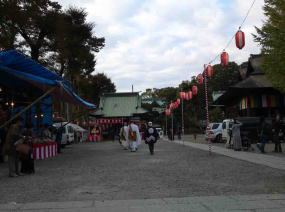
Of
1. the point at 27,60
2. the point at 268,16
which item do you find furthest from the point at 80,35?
the point at 27,60

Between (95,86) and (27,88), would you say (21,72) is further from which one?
(95,86)

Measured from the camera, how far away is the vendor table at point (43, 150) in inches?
691

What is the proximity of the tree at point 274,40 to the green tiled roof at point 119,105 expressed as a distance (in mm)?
33832

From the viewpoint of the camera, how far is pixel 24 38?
27.0 metres

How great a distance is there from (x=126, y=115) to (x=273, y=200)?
154ft

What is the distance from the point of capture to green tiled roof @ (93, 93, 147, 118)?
54094mm

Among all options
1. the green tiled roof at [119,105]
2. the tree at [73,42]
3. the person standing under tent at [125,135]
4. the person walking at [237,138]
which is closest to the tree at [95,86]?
the green tiled roof at [119,105]

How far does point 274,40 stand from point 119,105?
124 feet

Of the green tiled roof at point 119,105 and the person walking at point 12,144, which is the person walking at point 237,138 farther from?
the green tiled roof at point 119,105

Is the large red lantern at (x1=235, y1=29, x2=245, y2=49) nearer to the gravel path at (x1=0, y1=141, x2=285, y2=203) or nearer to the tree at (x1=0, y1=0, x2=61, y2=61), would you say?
the gravel path at (x1=0, y1=141, x2=285, y2=203)

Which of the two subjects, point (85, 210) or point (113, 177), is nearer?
point (85, 210)

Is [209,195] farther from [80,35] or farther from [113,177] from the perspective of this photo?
[80,35]

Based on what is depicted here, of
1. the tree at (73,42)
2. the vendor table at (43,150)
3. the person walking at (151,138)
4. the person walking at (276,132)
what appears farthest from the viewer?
the tree at (73,42)

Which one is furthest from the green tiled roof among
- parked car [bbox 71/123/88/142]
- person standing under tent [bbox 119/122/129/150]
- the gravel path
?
the gravel path
